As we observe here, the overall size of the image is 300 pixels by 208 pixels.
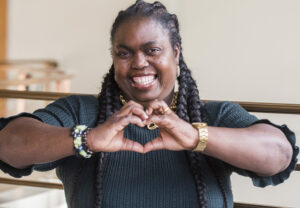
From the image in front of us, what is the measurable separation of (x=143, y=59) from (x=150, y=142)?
277mm

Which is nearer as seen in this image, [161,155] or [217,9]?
[161,155]

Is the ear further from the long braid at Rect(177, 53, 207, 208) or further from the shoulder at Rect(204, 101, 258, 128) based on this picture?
the shoulder at Rect(204, 101, 258, 128)

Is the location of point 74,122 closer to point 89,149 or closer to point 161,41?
point 89,149

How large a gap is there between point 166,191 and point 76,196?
0.29 metres

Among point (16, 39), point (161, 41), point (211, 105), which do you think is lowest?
point (16, 39)

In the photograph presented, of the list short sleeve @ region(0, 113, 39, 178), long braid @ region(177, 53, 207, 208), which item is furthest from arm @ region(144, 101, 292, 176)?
short sleeve @ region(0, 113, 39, 178)

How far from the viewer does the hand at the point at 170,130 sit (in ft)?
3.53

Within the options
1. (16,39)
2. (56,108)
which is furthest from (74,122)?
(16,39)

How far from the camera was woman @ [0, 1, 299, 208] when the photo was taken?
1.11 m

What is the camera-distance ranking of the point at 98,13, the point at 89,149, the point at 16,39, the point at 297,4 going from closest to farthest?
1. the point at 89,149
2. the point at 297,4
3. the point at 98,13
4. the point at 16,39

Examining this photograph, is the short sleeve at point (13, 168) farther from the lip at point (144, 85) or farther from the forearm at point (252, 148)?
the forearm at point (252, 148)

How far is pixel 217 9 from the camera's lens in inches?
199

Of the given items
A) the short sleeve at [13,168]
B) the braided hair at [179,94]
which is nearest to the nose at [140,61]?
the braided hair at [179,94]

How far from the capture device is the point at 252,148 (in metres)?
1.14
